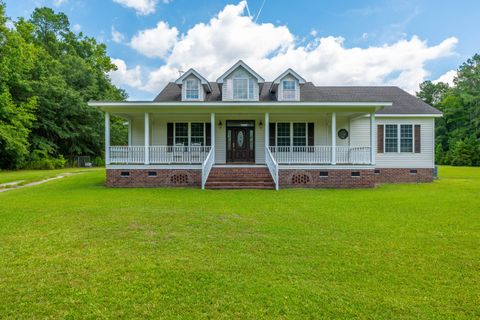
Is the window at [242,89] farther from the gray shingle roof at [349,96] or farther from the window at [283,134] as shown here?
the window at [283,134]

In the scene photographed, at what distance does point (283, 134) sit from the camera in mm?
14922

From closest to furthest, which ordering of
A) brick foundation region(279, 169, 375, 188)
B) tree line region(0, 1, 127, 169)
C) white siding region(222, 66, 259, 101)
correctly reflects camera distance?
brick foundation region(279, 169, 375, 188), white siding region(222, 66, 259, 101), tree line region(0, 1, 127, 169)

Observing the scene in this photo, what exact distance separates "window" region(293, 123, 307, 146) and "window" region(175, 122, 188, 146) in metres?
5.54

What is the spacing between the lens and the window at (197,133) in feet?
48.5

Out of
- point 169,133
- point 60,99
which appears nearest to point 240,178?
point 169,133

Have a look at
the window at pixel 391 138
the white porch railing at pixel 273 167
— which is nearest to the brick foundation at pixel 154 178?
the white porch railing at pixel 273 167

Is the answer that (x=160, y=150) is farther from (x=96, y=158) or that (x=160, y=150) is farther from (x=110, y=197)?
(x=96, y=158)

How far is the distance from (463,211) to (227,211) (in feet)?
19.3

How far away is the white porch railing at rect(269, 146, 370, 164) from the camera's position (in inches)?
502

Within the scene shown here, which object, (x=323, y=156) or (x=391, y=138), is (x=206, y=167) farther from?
(x=391, y=138)

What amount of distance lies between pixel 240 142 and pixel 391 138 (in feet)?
25.8

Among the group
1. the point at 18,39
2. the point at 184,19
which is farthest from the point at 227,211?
the point at 18,39

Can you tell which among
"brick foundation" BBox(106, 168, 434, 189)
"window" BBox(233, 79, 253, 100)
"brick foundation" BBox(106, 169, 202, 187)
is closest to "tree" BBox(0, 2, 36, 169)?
"brick foundation" BBox(106, 169, 202, 187)

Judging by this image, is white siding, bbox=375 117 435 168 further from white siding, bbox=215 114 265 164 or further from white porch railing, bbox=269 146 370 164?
white siding, bbox=215 114 265 164
